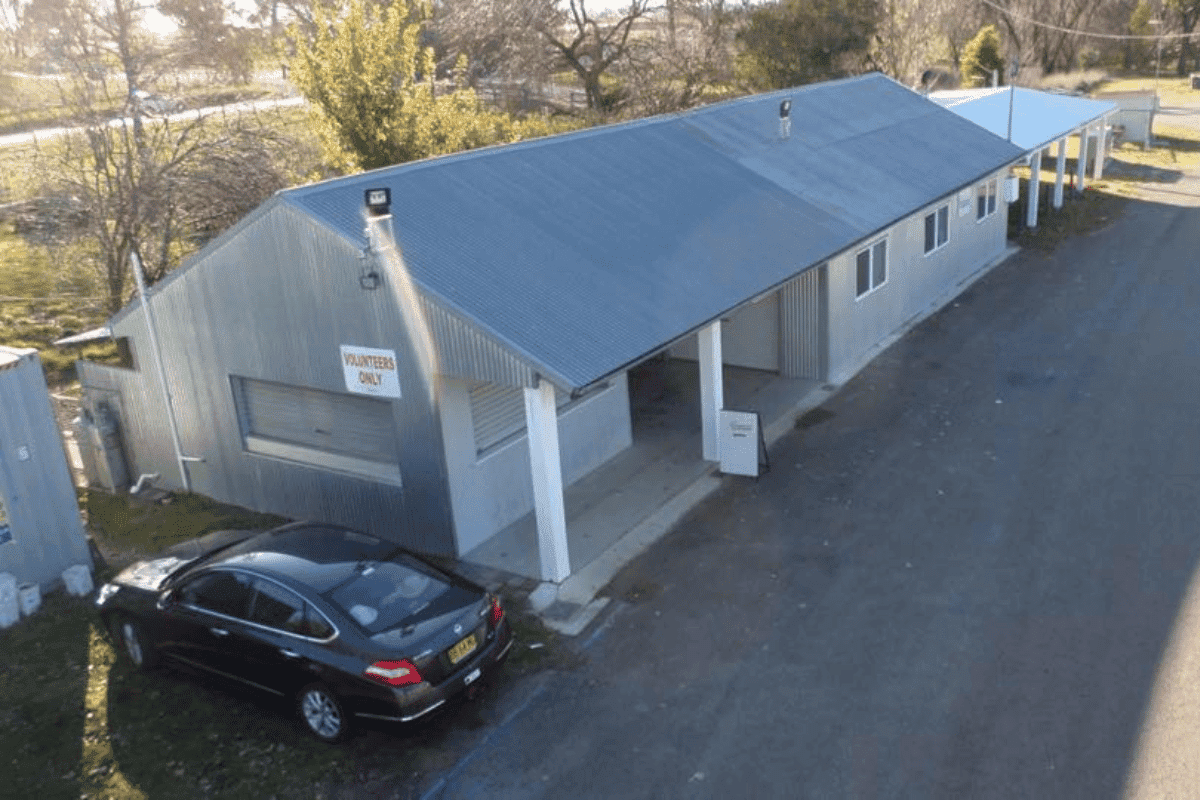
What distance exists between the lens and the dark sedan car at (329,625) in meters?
8.47

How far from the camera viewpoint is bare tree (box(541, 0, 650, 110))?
3741cm

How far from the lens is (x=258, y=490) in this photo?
13805 millimetres

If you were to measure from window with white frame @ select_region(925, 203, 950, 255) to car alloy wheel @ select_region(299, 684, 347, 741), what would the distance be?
1602cm

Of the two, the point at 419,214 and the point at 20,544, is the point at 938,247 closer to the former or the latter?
the point at 419,214

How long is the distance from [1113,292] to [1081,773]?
16852 mm

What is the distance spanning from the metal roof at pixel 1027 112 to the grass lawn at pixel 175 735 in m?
22.7

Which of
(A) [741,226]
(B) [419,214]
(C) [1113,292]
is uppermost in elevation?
(B) [419,214]

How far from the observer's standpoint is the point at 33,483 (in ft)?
39.5

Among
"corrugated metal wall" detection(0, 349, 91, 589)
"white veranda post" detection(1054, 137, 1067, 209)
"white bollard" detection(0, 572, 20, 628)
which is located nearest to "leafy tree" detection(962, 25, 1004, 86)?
"white veranda post" detection(1054, 137, 1067, 209)

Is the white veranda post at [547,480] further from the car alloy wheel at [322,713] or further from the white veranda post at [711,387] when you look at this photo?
the white veranda post at [711,387]

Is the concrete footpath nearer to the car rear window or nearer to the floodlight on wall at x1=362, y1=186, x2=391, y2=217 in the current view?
the car rear window

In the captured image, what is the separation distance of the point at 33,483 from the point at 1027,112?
95.3ft

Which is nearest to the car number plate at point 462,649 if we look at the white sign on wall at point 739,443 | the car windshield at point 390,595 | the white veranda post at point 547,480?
the car windshield at point 390,595

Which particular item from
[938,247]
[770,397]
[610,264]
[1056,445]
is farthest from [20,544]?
[938,247]
